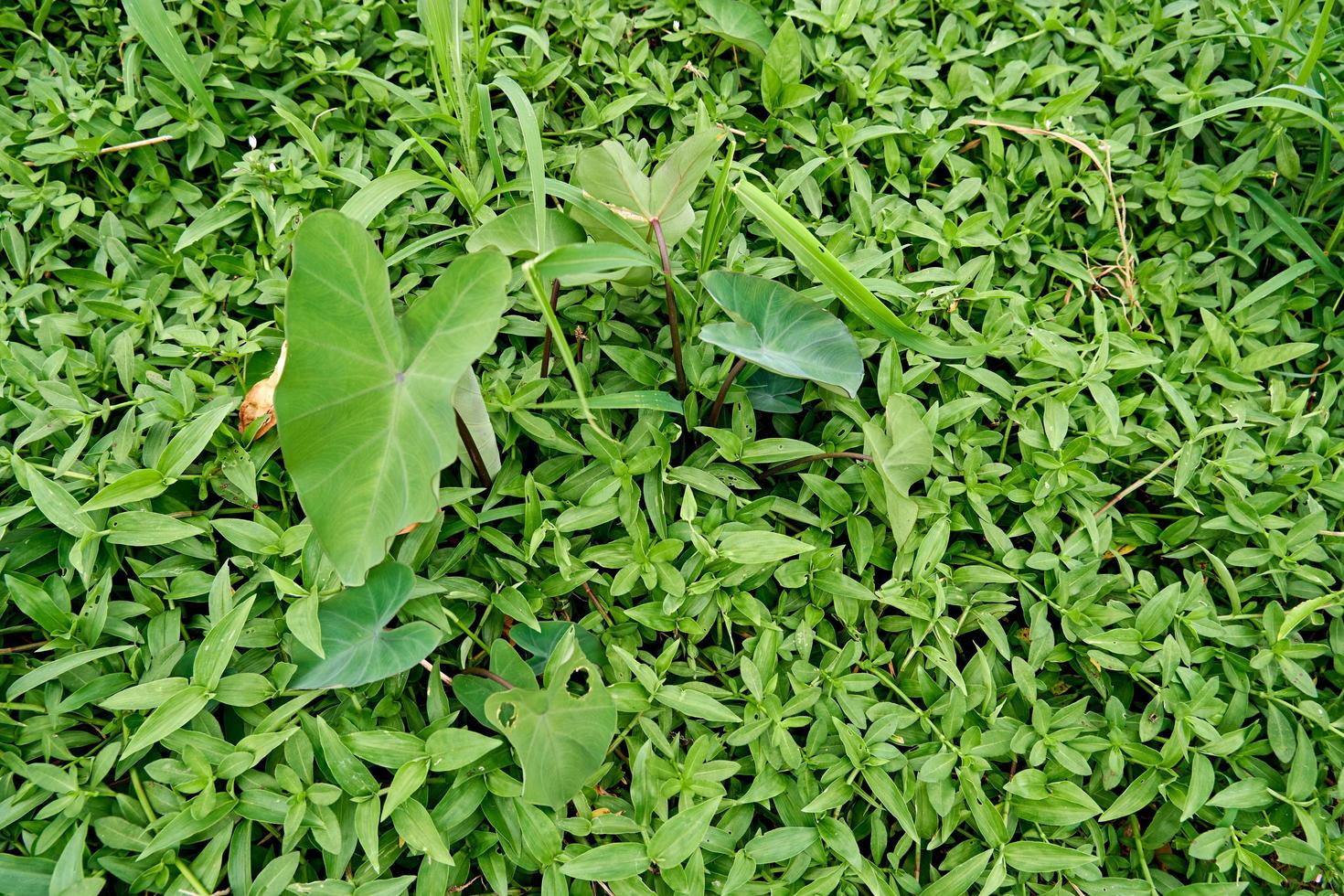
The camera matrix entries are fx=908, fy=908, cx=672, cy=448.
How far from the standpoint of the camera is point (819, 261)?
159 centimetres

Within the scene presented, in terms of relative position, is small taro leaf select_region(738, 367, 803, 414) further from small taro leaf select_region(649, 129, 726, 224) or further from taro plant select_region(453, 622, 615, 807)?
taro plant select_region(453, 622, 615, 807)

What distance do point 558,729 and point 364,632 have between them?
0.36m

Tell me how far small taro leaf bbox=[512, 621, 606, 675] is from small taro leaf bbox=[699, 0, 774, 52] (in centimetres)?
138

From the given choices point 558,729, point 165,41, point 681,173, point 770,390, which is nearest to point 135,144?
point 165,41

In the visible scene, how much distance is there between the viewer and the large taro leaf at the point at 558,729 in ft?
4.26

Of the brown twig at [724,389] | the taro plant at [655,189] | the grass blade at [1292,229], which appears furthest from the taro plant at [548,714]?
the grass blade at [1292,229]

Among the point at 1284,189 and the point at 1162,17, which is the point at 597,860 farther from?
the point at 1162,17

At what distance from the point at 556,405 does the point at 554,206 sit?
455 mm

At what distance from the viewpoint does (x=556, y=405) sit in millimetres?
1667

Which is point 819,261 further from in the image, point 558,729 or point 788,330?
point 558,729

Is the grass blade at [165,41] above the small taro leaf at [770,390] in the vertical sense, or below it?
above

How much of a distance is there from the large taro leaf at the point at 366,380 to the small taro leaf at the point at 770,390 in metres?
0.62

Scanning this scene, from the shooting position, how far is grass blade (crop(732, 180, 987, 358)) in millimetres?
1577

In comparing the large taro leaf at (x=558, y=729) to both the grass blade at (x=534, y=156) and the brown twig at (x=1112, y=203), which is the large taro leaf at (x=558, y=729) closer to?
the grass blade at (x=534, y=156)
